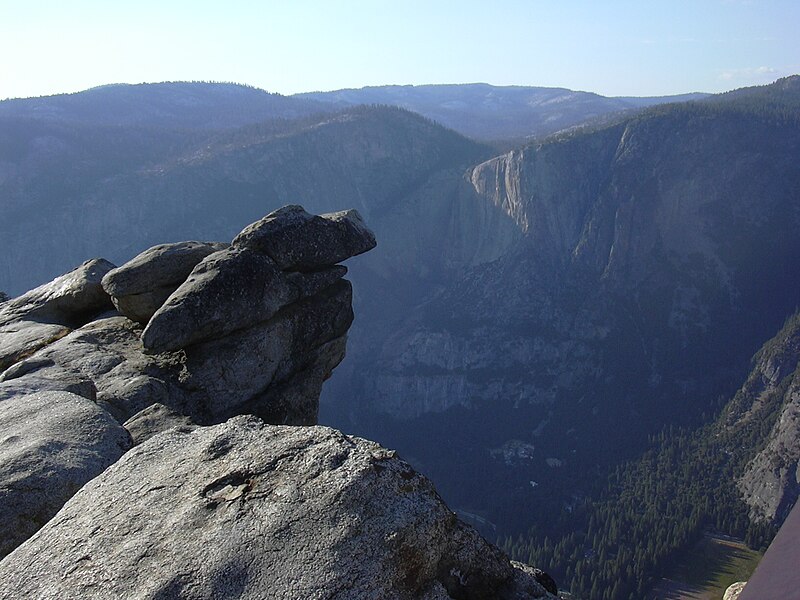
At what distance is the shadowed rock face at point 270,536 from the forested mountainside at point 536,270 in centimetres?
9123

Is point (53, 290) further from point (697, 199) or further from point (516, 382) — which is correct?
point (697, 199)

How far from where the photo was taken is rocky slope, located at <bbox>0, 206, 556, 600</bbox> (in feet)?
20.2

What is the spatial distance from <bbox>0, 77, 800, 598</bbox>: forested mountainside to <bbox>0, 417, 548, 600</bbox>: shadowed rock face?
91226mm

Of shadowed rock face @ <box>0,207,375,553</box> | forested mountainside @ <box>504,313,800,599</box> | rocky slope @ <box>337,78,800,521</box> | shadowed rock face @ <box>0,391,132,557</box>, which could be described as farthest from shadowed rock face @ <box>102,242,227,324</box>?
rocky slope @ <box>337,78,800,521</box>

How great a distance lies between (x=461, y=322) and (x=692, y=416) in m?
48.0

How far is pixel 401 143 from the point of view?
189625mm

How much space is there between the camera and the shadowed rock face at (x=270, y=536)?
6012 mm

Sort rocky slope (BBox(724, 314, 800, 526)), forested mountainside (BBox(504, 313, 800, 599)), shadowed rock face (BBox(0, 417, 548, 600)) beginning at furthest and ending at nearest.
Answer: rocky slope (BBox(724, 314, 800, 526)) → forested mountainside (BBox(504, 313, 800, 599)) → shadowed rock face (BBox(0, 417, 548, 600))

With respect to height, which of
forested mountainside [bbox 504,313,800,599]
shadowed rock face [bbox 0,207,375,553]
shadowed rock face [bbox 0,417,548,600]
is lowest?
forested mountainside [bbox 504,313,800,599]

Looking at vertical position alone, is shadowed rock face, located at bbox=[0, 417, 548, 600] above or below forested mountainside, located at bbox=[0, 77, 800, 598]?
above

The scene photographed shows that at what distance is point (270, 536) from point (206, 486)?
1.29 meters

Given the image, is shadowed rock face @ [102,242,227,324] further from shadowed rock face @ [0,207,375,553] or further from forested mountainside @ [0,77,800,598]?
forested mountainside @ [0,77,800,598]

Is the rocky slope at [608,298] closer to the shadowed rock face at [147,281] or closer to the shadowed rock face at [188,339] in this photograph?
the shadowed rock face at [188,339]

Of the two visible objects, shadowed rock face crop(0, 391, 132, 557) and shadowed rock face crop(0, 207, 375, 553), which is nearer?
shadowed rock face crop(0, 391, 132, 557)
